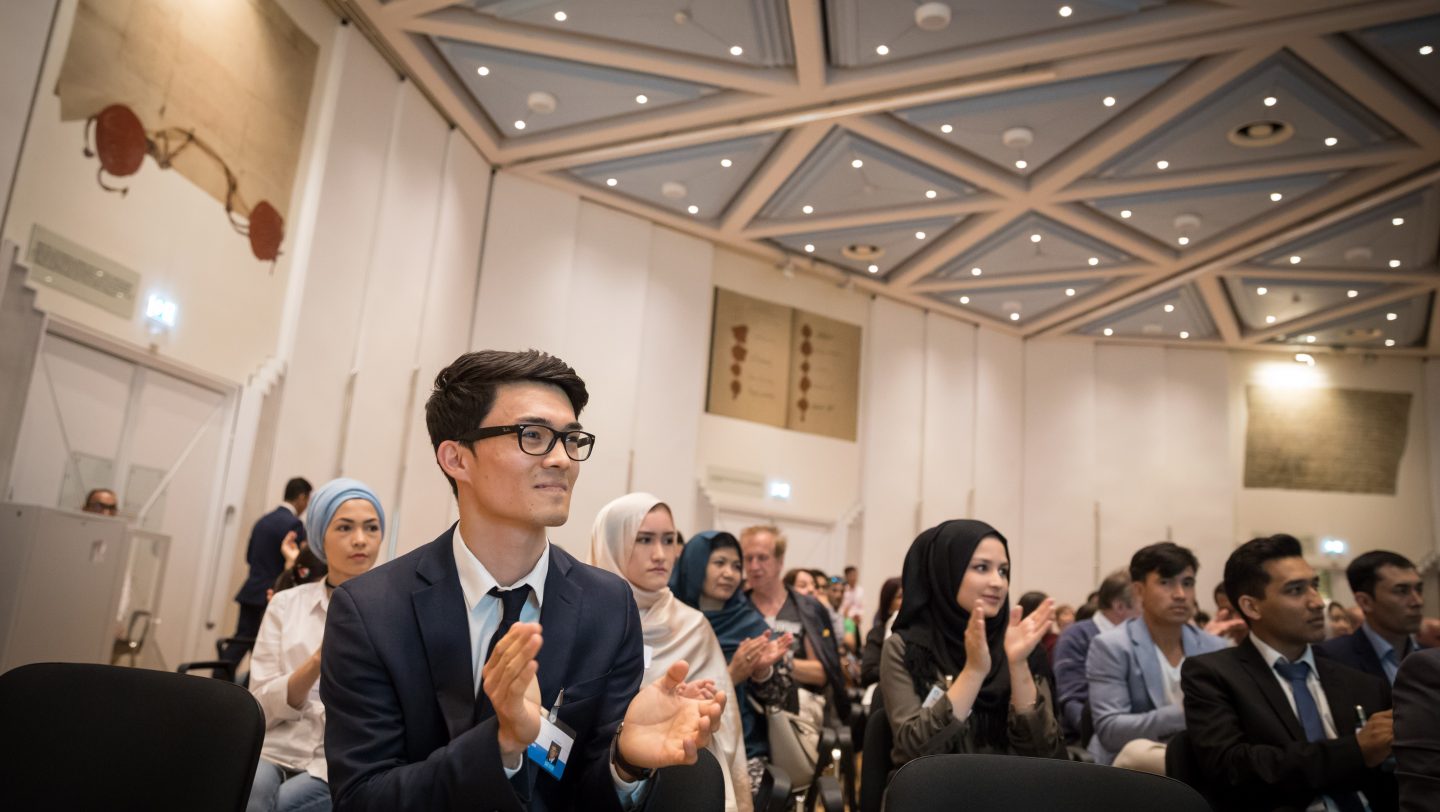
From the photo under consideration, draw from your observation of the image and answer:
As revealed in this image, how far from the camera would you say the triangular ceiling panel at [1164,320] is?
46.8ft

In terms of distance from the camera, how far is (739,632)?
14.1 feet

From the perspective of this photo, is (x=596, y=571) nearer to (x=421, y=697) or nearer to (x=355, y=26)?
(x=421, y=697)

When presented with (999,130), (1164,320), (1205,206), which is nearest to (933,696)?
(999,130)

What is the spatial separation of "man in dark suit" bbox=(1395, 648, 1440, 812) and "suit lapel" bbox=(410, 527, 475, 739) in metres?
2.11

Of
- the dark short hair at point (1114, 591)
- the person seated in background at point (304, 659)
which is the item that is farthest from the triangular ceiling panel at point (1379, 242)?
the person seated in background at point (304, 659)

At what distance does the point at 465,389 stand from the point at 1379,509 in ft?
56.7

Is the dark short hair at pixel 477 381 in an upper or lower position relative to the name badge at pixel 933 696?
upper

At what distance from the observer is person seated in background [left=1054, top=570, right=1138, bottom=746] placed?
458 cm

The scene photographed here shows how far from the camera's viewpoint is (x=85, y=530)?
15.7 ft

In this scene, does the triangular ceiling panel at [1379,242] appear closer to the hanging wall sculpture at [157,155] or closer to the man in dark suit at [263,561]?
the hanging wall sculpture at [157,155]

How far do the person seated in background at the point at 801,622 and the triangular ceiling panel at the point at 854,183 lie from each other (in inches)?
253

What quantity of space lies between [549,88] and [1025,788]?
9051 mm

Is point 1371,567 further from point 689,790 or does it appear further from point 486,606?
point 486,606

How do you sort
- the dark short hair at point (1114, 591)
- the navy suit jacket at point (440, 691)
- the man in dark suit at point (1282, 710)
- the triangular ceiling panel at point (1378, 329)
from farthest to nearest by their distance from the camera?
1. the triangular ceiling panel at point (1378, 329)
2. the dark short hair at point (1114, 591)
3. the man in dark suit at point (1282, 710)
4. the navy suit jacket at point (440, 691)
